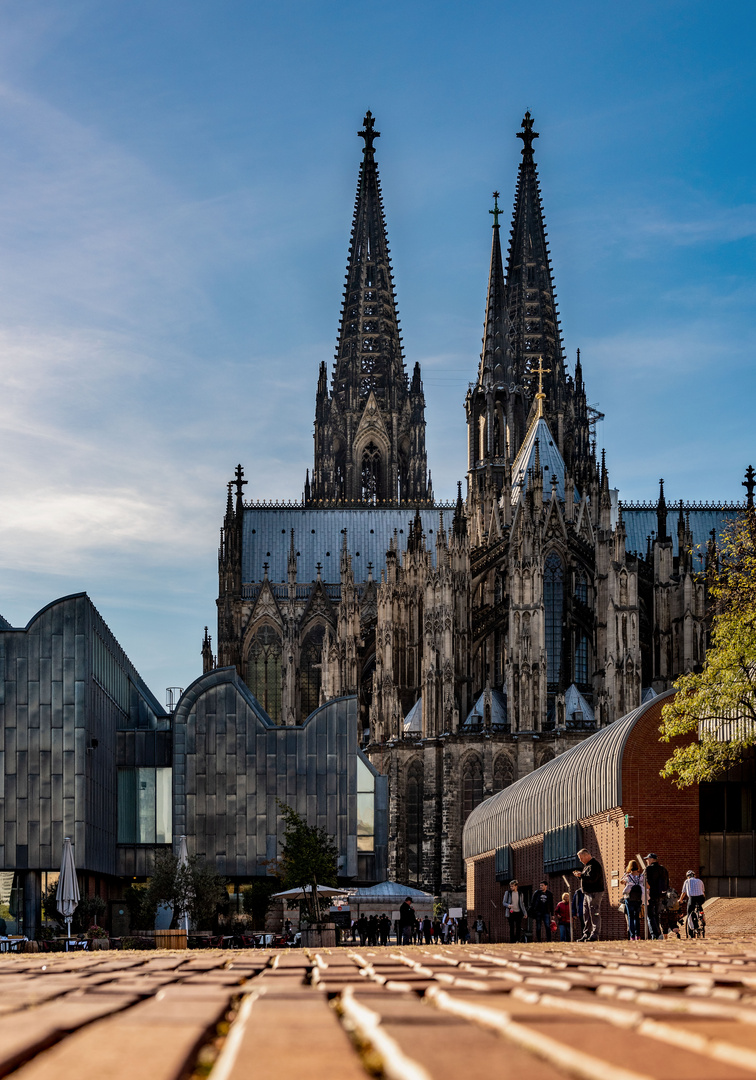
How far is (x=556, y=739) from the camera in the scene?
7275 centimetres

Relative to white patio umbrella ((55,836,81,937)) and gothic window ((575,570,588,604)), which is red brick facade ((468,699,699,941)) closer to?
white patio umbrella ((55,836,81,937))

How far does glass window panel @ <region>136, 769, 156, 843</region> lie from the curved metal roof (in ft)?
49.0

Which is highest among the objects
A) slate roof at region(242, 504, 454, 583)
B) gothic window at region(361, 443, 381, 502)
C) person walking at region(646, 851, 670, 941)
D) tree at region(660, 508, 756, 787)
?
gothic window at region(361, 443, 381, 502)

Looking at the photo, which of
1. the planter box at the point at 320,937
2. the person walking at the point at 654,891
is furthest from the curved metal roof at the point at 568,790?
the person walking at the point at 654,891

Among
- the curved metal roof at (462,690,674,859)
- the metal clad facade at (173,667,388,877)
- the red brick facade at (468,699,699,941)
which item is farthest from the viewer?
the metal clad facade at (173,667,388,877)

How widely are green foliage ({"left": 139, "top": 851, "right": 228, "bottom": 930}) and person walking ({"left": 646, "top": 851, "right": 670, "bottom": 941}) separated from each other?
2135 cm

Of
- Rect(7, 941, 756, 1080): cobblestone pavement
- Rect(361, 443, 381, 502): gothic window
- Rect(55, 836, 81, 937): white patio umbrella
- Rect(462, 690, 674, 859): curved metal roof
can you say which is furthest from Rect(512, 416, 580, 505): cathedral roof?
Rect(7, 941, 756, 1080): cobblestone pavement

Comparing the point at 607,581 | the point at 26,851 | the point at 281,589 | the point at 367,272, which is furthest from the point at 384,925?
the point at 367,272

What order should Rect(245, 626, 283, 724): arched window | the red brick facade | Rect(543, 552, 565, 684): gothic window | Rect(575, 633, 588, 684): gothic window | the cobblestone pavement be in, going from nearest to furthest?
the cobblestone pavement, the red brick facade, Rect(575, 633, 588, 684): gothic window, Rect(543, 552, 565, 684): gothic window, Rect(245, 626, 283, 724): arched window

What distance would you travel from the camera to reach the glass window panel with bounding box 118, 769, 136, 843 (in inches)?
2375

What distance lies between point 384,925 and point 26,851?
1509 cm

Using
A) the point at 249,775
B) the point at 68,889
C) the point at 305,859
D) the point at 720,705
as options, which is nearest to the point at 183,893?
the point at 68,889

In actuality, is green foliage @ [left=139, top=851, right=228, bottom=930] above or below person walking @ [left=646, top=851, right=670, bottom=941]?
below

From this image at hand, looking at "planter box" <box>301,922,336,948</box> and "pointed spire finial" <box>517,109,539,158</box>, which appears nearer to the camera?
"planter box" <box>301,922,336,948</box>
